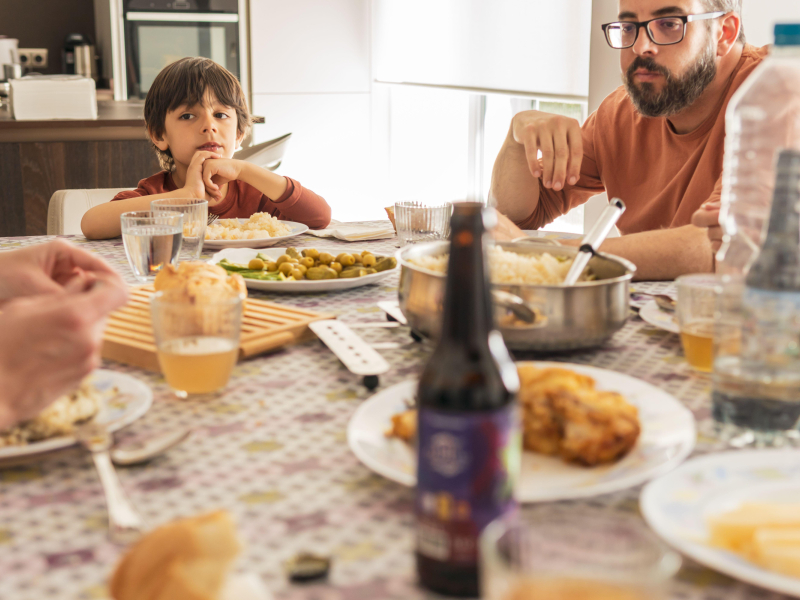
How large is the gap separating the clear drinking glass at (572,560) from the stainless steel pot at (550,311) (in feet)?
1.63

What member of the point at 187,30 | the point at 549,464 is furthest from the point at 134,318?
the point at 187,30

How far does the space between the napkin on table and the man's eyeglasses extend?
74cm

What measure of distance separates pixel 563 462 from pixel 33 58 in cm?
662

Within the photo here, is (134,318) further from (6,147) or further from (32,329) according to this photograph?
(6,147)

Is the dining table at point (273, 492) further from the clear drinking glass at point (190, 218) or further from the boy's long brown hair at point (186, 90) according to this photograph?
the boy's long brown hair at point (186, 90)

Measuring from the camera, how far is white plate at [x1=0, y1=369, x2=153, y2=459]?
27.1 inches

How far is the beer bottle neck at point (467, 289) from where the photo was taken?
0.49 m

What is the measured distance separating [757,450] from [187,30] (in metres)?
5.09

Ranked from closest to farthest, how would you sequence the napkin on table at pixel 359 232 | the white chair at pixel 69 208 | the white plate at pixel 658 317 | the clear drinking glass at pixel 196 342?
1. the clear drinking glass at pixel 196 342
2. the white plate at pixel 658 317
3. the napkin on table at pixel 359 232
4. the white chair at pixel 69 208

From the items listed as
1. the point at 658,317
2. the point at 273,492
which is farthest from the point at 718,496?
the point at 658,317

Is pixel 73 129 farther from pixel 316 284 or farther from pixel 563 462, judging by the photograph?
pixel 563 462

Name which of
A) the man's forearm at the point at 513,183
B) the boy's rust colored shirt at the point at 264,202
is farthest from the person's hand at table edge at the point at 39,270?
the man's forearm at the point at 513,183

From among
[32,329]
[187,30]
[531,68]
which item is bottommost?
[32,329]

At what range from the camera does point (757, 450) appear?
2.28ft
